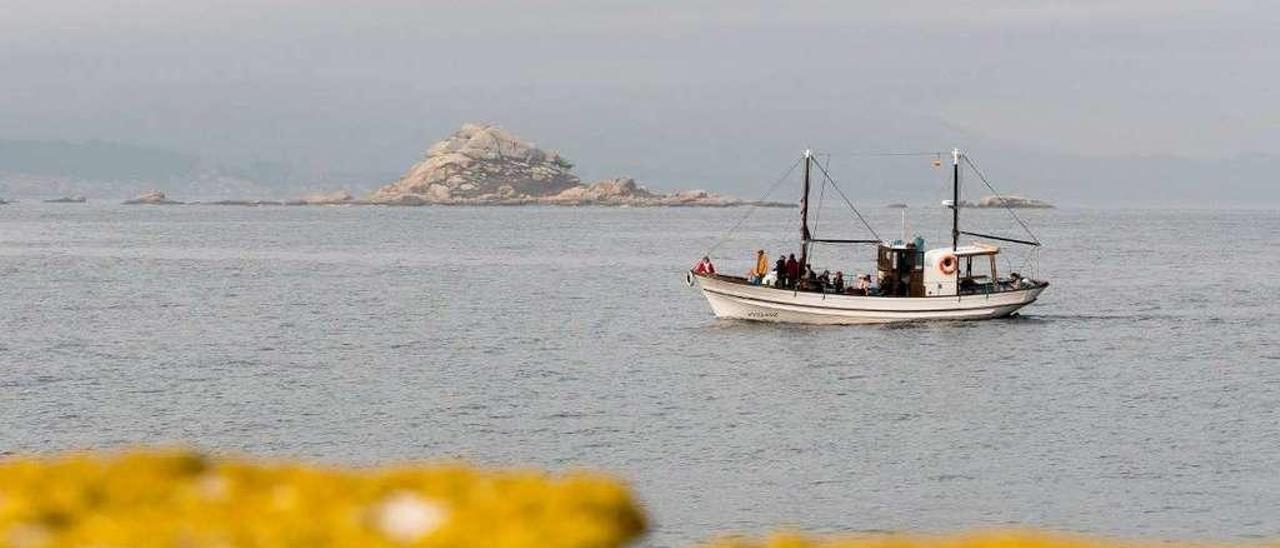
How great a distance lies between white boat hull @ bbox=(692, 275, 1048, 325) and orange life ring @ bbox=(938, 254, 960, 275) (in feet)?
4.30

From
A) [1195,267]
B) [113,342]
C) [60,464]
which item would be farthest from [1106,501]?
[1195,267]

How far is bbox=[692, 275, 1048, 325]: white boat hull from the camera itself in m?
76.8

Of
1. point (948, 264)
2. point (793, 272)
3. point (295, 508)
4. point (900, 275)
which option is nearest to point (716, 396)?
point (793, 272)

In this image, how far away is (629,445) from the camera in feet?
136

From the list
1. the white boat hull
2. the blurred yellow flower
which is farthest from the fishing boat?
the blurred yellow flower

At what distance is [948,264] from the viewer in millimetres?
77375

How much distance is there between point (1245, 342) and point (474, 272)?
74387 mm

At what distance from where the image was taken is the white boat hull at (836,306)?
76.8 m

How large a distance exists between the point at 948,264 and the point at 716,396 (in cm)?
2787

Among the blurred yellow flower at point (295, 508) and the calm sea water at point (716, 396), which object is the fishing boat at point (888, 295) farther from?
the blurred yellow flower at point (295, 508)

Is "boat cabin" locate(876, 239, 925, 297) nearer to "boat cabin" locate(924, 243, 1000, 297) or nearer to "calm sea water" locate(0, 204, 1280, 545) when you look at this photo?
"boat cabin" locate(924, 243, 1000, 297)

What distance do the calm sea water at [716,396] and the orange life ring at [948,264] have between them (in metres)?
3.43

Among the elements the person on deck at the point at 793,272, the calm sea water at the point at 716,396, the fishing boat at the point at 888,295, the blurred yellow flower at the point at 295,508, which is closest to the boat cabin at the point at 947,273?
the fishing boat at the point at 888,295

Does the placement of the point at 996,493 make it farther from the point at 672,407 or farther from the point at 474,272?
the point at 474,272
